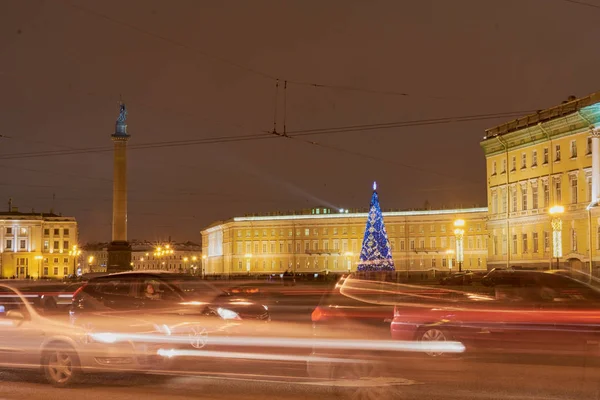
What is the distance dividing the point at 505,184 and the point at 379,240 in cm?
1591

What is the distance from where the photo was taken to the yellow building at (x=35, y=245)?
155 metres

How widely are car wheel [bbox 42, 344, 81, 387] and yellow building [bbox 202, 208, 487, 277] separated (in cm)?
11563

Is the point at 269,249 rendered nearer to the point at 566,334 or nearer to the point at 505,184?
the point at 505,184

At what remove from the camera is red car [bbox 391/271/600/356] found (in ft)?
45.9

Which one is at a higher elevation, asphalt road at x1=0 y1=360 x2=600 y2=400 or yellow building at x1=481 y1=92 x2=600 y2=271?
yellow building at x1=481 y1=92 x2=600 y2=271

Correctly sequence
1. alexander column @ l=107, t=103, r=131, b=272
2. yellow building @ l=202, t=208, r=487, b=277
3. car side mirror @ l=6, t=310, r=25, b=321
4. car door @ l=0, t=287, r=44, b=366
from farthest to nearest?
1. yellow building @ l=202, t=208, r=487, b=277
2. alexander column @ l=107, t=103, r=131, b=272
3. car side mirror @ l=6, t=310, r=25, b=321
4. car door @ l=0, t=287, r=44, b=366

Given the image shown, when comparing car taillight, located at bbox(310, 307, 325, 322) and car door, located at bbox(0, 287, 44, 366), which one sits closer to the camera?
car taillight, located at bbox(310, 307, 325, 322)

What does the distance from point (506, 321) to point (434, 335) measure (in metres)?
1.27

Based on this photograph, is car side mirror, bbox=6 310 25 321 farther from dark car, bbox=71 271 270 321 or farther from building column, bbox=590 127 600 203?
building column, bbox=590 127 600 203

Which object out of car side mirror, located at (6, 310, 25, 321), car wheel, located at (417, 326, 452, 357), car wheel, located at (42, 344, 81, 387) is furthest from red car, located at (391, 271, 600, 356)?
car side mirror, located at (6, 310, 25, 321)

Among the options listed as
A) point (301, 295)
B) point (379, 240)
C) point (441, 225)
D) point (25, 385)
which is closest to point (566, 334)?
point (25, 385)

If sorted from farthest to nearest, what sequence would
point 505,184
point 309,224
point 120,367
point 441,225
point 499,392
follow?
point 309,224, point 441,225, point 505,184, point 120,367, point 499,392

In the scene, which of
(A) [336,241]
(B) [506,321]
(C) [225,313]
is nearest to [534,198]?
(C) [225,313]

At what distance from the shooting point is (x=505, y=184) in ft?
235
